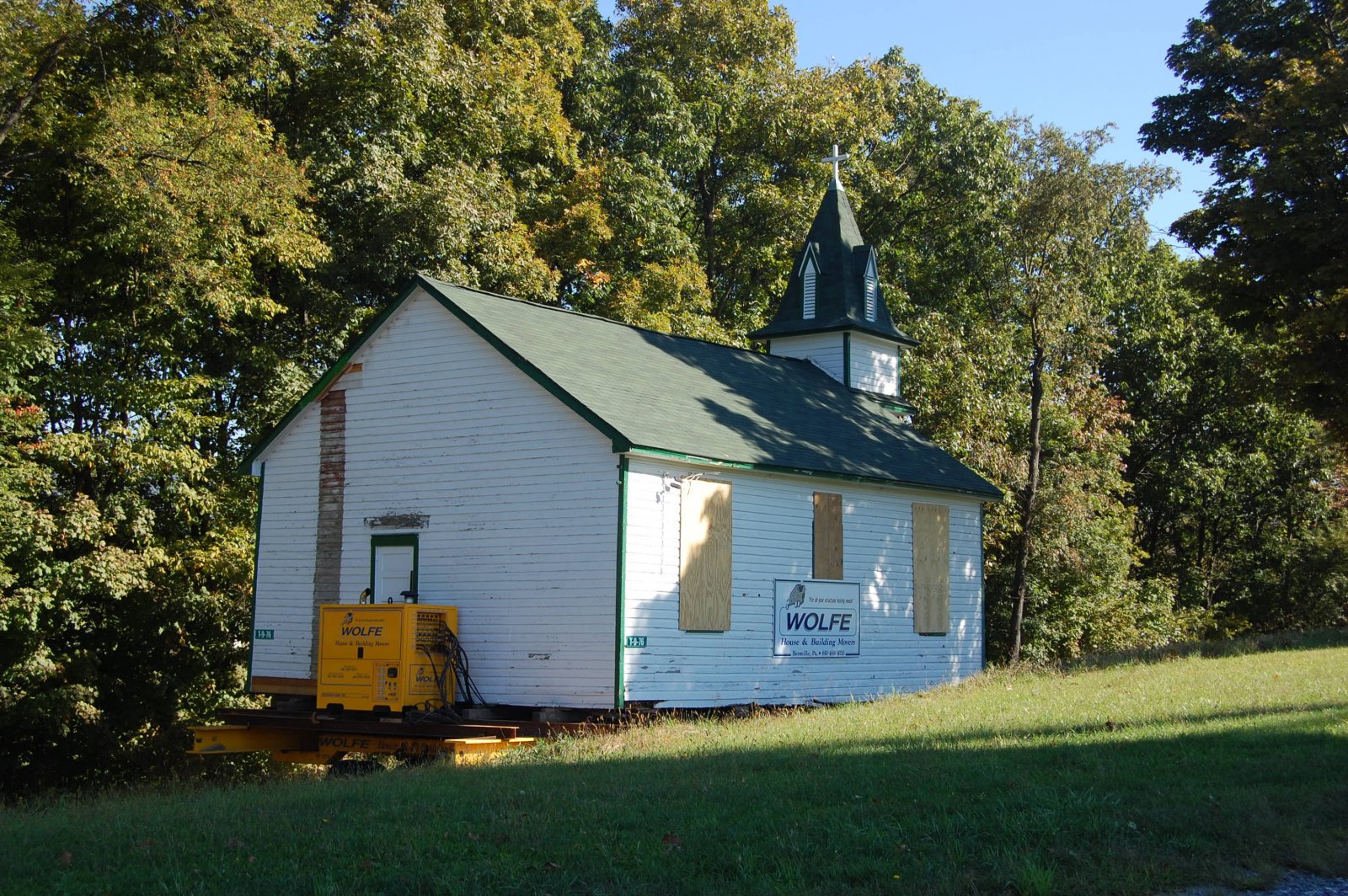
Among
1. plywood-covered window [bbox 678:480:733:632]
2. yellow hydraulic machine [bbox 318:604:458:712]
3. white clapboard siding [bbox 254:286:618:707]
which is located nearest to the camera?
yellow hydraulic machine [bbox 318:604:458:712]

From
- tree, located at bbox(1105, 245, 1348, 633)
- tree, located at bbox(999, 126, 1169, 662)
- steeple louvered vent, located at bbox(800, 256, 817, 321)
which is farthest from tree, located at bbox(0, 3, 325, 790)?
tree, located at bbox(1105, 245, 1348, 633)

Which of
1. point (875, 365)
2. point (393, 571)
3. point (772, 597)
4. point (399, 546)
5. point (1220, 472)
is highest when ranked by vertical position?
point (875, 365)

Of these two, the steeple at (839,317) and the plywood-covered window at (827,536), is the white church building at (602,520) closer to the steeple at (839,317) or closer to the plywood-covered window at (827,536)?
the plywood-covered window at (827,536)

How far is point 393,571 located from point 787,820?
460 inches

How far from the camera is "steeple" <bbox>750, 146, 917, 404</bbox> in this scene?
93.2ft

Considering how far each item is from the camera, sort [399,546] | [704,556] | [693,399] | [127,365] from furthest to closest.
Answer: [127,365] → [693,399] → [399,546] → [704,556]

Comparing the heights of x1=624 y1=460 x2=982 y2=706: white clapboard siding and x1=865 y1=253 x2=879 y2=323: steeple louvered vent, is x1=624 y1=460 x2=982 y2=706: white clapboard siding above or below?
below

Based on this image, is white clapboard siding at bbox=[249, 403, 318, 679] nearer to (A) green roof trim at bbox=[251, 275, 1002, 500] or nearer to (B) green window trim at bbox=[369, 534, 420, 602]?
(A) green roof trim at bbox=[251, 275, 1002, 500]

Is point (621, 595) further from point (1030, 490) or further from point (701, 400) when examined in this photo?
point (1030, 490)

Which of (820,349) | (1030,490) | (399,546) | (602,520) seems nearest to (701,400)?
(602,520)

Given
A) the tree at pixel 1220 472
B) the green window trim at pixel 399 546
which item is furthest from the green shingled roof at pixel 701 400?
the tree at pixel 1220 472

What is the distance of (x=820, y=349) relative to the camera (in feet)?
94.1

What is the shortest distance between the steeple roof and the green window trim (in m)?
12.3

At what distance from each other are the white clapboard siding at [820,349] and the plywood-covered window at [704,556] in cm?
1029
